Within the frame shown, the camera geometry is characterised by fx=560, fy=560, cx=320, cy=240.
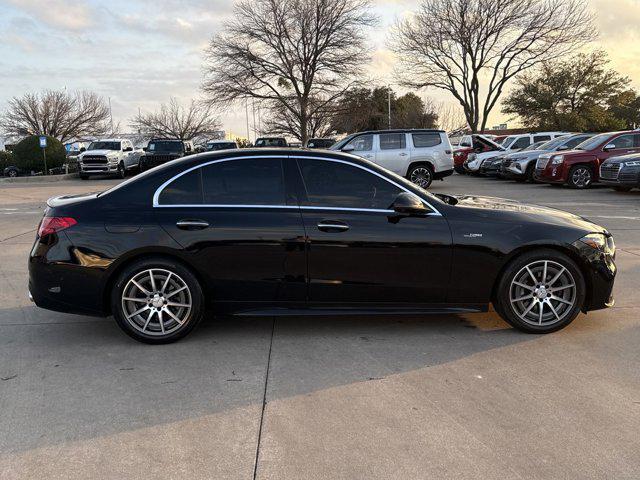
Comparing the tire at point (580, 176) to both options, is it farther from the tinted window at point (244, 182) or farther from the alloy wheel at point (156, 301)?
the alloy wheel at point (156, 301)

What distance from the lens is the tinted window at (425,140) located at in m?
16.6

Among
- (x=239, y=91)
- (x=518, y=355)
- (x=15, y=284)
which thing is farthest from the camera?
(x=239, y=91)

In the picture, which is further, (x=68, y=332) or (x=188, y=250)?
(x=68, y=332)

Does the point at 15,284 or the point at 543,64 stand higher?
the point at 543,64

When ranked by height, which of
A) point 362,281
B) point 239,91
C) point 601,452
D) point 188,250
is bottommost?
point 601,452

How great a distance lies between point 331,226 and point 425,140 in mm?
12927

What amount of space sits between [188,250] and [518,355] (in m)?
2.67

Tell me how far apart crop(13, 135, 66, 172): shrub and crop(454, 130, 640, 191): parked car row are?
22734mm

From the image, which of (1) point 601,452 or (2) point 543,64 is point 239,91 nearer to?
(2) point 543,64

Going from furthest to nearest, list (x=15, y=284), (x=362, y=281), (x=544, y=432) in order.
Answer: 1. (x=15, y=284)
2. (x=362, y=281)
3. (x=544, y=432)

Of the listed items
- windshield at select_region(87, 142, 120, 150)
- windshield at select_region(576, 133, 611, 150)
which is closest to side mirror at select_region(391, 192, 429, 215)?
windshield at select_region(576, 133, 611, 150)

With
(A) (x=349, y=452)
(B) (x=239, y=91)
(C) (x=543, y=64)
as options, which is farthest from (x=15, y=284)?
(C) (x=543, y=64)

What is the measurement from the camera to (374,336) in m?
4.69

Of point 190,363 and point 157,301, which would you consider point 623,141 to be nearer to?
point 157,301
